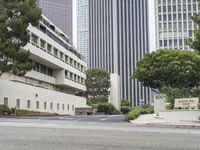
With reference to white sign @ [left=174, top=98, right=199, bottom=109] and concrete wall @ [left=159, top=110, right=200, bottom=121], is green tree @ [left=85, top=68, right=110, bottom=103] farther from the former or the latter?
concrete wall @ [left=159, top=110, right=200, bottom=121]

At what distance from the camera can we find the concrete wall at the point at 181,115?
29672 mm

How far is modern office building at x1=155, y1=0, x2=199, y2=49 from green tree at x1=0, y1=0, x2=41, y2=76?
275ft

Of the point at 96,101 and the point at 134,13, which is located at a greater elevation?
the point at 134,13

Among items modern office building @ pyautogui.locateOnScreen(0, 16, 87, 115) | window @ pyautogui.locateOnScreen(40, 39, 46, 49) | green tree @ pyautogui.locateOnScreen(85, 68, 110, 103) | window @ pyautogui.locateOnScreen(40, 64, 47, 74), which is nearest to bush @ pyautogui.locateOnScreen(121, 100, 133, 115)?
green tree @ pyautogui.locateOnScreen(85, 68, 110, 103)

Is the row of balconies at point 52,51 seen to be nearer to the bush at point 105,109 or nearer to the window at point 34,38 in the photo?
the window at point 34,38

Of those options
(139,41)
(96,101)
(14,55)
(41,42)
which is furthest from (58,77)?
(139,41)

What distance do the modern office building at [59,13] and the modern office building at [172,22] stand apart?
5249cm

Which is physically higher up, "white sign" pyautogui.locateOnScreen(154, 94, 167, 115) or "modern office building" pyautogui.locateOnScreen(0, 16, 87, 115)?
"modern office building" pyautogui.locateOnScreen(0, 16, 87, 115)

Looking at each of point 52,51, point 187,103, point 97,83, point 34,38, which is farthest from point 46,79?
point 97,83

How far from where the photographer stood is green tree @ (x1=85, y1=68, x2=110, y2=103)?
130 meters

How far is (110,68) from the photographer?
177250 millimetres

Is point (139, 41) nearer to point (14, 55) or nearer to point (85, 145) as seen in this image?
point (14, 55)

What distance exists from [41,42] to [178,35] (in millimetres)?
64240

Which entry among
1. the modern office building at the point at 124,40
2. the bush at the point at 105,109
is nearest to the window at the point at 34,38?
the bush at the point at 105,109
